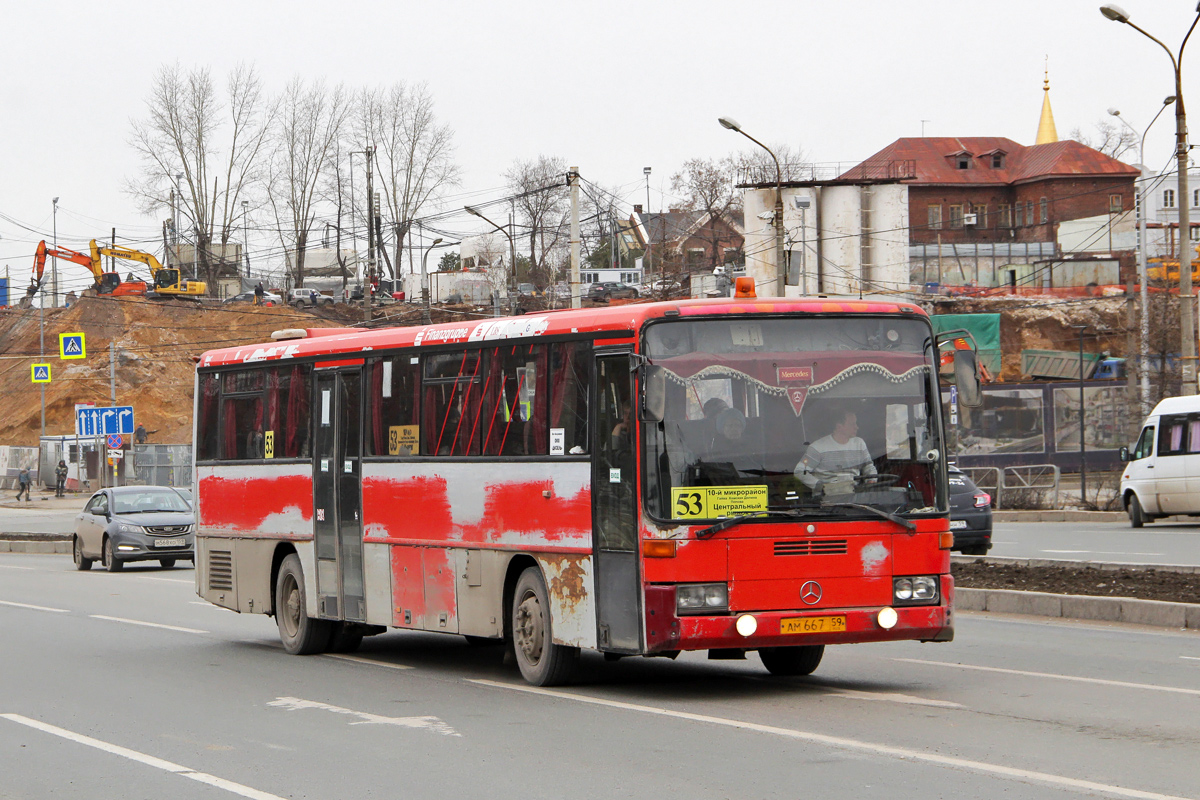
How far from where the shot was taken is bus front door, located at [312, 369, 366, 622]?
43.7 feet

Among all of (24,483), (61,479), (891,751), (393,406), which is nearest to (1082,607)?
(393,406)

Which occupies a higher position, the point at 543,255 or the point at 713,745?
the point at 543,255

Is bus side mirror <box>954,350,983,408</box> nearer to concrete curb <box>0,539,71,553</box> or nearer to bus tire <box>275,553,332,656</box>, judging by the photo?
bus tire <box>275,553,332,656</box>

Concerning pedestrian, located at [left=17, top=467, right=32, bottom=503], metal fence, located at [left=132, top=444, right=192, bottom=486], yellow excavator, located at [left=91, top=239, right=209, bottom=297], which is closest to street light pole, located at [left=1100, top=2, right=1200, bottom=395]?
metal fence, located at [left=132, top=444, right=192, bottom=486]

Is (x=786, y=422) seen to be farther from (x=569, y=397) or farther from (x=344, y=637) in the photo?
(x=344, y=637)

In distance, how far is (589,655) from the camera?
514 inches

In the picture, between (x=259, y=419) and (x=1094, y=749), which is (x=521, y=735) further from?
(x=259, y=419)

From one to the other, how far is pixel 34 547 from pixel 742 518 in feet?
94.6

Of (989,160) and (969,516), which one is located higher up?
(989,160)

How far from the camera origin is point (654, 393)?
9.80m

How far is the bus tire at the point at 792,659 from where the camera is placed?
37.1 ft

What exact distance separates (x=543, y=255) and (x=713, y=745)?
85968 mm

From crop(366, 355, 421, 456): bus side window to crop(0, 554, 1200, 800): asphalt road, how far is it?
1.92m

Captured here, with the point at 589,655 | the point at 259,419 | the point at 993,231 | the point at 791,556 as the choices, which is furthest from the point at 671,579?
the point at 993,231
